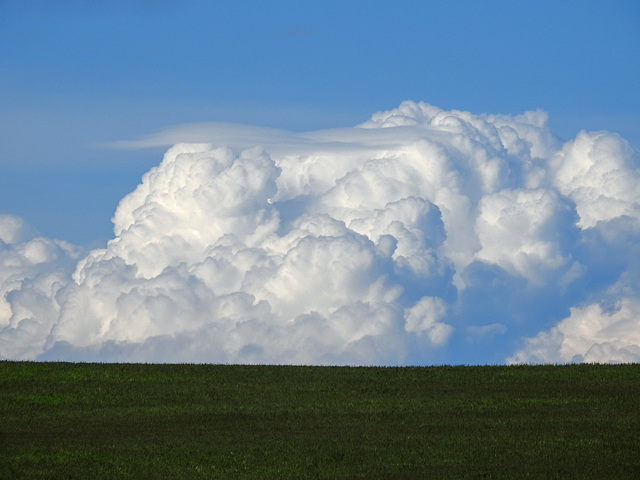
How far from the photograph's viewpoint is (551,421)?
27938mm

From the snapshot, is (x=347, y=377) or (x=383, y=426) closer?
(x=383, y=426)

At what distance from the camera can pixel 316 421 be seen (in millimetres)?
27828

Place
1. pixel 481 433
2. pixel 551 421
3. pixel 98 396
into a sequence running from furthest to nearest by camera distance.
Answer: pixel 98 396 → pixel 551 421 → pixel 481 433

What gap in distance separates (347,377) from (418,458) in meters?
12.9

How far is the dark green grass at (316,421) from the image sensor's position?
22500mm

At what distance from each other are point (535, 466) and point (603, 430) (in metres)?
5.18

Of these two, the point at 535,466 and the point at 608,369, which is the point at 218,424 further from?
the point at 608,369

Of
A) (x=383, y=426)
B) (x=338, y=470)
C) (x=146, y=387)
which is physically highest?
(x=146, y=387)

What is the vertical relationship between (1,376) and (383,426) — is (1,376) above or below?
above

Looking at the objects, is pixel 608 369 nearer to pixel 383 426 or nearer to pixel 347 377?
pixel 347 377

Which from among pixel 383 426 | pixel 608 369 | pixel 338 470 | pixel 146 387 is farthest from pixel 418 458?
pixel 608 369

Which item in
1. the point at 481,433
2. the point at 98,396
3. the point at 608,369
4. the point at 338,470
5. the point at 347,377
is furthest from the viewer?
the point at 608,369

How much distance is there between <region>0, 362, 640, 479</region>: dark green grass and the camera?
22500mm

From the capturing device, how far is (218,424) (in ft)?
90.8
